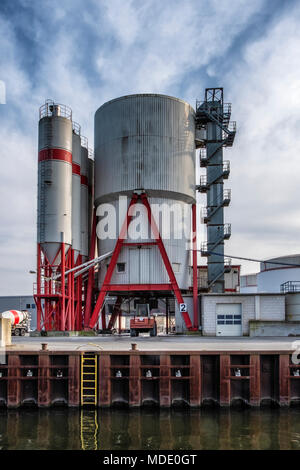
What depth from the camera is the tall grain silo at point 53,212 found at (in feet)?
140

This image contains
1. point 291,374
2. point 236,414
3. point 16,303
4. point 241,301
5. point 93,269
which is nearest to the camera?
point 236,414

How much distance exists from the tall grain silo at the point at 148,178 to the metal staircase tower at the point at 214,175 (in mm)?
2926

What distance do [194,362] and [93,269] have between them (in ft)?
90.1

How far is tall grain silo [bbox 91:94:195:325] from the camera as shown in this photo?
44125 mm

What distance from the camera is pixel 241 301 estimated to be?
39.8 meters

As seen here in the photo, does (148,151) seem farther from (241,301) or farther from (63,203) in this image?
(241,301)

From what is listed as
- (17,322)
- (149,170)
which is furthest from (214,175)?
(17,322)

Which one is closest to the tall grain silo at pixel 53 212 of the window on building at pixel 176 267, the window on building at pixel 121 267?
the window on building at pixel 121 267

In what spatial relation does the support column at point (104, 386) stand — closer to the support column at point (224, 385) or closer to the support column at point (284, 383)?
the support column at point (224, 385)

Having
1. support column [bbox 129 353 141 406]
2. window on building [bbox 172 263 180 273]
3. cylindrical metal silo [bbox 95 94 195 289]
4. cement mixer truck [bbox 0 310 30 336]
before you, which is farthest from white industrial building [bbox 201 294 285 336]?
support column [bbox 129 353 141 406]

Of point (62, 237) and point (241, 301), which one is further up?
point (62, 237)

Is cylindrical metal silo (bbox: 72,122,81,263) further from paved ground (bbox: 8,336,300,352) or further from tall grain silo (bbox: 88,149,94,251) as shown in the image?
paved ground (bbox: 8,336,300,352)

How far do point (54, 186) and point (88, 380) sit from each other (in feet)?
82.6
